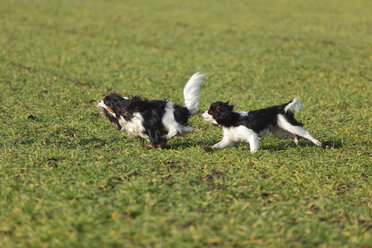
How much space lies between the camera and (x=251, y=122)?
791 centimetres

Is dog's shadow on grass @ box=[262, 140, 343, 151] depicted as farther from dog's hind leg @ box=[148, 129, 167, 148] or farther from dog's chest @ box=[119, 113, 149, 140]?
dog's chest @ box=[119, 113, 149, 140]

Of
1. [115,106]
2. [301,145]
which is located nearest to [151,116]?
[115,106]

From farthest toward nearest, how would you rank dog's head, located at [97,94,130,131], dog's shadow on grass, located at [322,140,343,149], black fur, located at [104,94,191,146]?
dog's shadow on grass, located at [322,140,343,149], dog's head, located at [97,94,130,131], black fur, located at [104,94,191,146]

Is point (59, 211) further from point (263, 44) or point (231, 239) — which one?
point (263, 44)

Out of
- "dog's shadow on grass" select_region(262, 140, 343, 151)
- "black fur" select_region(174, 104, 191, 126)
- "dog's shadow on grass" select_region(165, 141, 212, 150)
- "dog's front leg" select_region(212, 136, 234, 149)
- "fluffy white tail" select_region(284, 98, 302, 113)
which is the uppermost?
"fluffy white tail" select_region(284, 98, 302, 113)

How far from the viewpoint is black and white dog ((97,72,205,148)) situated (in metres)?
8.00

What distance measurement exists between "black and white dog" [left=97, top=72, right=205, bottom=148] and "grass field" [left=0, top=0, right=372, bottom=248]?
338mm

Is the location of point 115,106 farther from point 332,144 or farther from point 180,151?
point 332,144

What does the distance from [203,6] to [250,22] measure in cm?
740

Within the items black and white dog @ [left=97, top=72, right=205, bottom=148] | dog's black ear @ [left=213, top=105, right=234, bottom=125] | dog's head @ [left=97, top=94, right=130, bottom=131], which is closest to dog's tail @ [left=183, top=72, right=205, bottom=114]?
black and white dog @ [left=97, top=72, right=205, bottom=148]

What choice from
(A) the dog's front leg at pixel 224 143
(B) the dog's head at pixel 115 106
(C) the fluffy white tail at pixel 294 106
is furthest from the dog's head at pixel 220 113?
(B) the dog's head at pixel 115 106

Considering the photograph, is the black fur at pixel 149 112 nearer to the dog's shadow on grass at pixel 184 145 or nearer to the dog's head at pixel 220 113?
the dog's shadow on grass at pixel 184 145

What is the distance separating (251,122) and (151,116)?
190 cm

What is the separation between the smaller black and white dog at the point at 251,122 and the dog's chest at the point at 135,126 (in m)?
1.22
